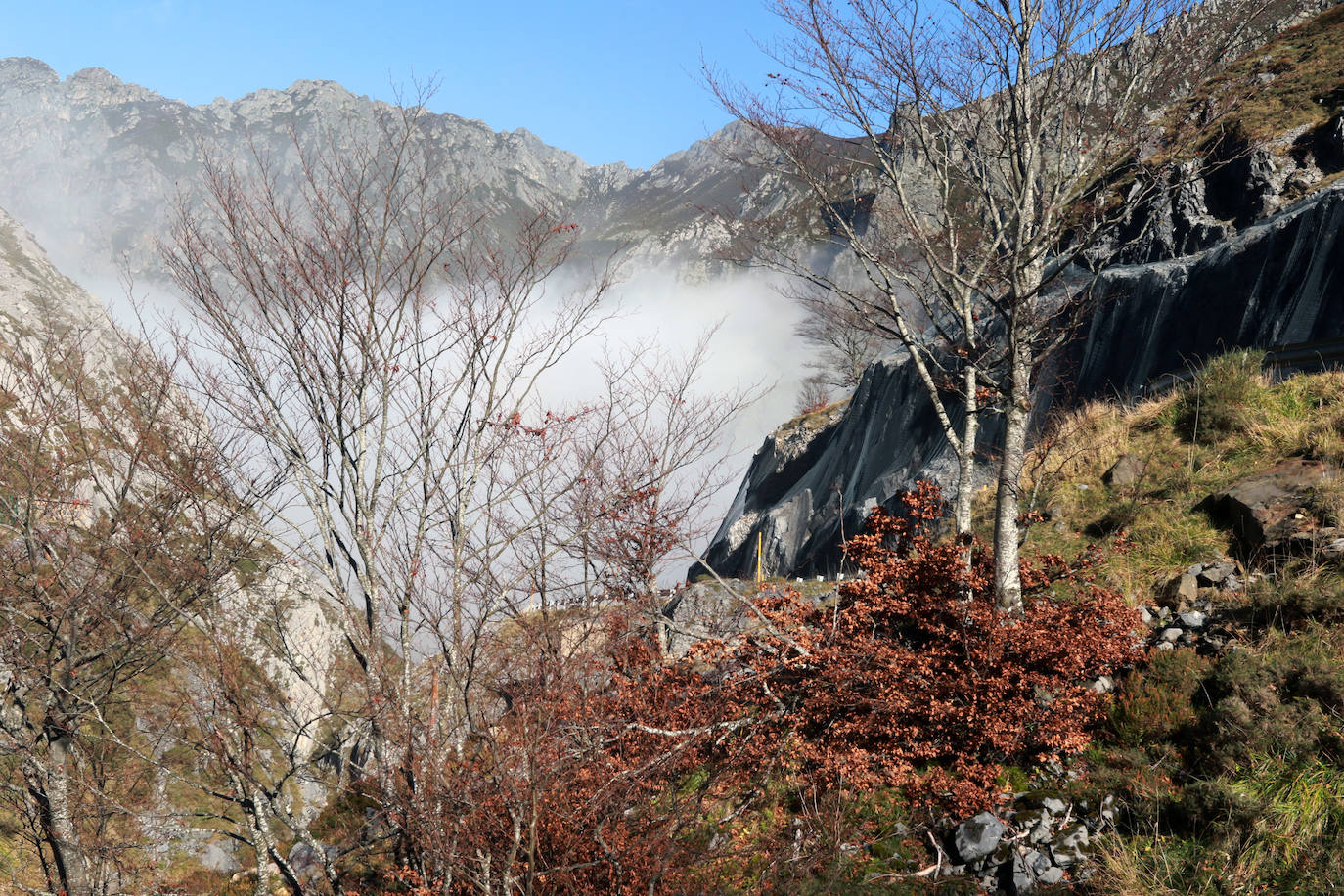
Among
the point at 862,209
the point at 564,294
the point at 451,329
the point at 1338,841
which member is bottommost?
the point at 1338,841

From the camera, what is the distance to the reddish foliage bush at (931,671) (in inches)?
249

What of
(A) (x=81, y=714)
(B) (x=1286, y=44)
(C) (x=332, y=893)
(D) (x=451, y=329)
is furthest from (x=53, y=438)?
(B) (x=1286, y=44)

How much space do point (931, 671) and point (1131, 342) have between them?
14.1 metres

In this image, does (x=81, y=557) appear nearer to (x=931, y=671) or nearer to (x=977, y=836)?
(x=931, y=671)

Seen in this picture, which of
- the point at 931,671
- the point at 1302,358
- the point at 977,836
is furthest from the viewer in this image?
the point at 1302,358

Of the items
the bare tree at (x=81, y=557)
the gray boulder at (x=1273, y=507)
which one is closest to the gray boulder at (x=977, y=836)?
the gray boulder at (x=1273, y=507)

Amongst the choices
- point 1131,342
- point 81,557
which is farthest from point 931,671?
point 1131,342

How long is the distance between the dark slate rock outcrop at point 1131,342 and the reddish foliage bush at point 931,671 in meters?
1.99

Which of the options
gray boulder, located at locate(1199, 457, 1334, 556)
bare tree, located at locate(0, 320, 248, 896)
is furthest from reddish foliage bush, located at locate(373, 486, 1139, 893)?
bare tree, located at locate(0, 320, 248, 896)

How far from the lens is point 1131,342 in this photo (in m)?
17.0

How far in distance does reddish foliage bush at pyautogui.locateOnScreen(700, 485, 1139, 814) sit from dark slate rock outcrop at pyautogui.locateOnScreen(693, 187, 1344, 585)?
1.99 m

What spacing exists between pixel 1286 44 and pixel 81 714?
33.3 metres

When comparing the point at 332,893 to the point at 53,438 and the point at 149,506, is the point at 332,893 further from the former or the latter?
the point at 53,438

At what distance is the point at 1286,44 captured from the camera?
22.2m
